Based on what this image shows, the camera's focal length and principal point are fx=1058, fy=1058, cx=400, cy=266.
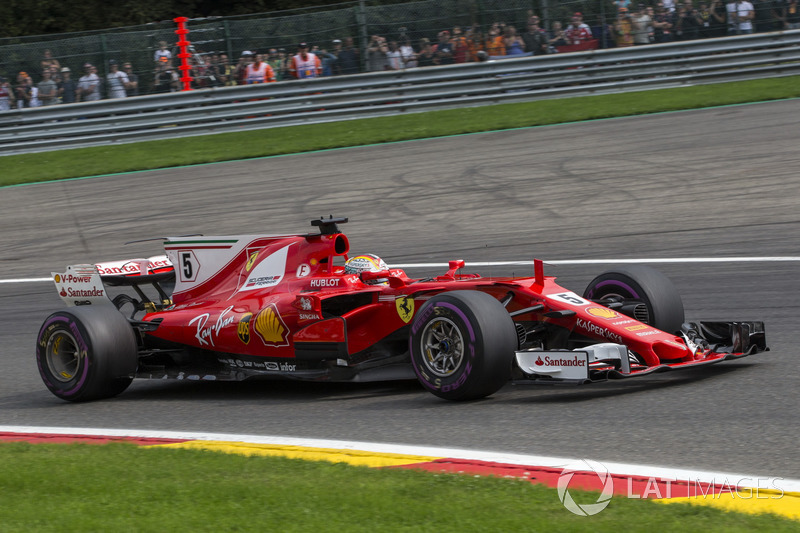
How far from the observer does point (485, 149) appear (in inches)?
701

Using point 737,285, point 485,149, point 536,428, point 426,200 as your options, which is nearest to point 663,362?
point 536,428

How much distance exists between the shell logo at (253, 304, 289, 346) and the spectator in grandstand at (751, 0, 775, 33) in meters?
16.9

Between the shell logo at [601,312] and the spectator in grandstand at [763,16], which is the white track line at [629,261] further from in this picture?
the spectator in grandstand at [763,16]

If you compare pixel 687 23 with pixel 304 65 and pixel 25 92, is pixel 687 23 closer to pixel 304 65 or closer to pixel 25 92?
pixel 304 65

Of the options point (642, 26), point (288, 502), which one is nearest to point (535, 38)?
point (642, 26)

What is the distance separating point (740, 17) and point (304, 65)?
897cm

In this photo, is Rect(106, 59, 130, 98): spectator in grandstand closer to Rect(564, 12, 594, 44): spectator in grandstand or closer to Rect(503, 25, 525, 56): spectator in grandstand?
Rect(503, 25, 525, 56): spectator in grandstand

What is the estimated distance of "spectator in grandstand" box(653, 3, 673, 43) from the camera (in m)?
Result: 21.4

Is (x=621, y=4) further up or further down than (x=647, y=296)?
further up

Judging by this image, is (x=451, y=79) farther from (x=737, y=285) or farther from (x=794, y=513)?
(x=794, y=513)

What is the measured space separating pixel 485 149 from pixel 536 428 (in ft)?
39.9

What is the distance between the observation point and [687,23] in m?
21.5

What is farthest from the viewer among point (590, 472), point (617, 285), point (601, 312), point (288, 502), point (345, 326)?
point (617, 285)

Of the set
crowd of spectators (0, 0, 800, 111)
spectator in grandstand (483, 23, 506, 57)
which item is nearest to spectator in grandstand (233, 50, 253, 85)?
crowd of spectators (0, 0, 800, 111)
